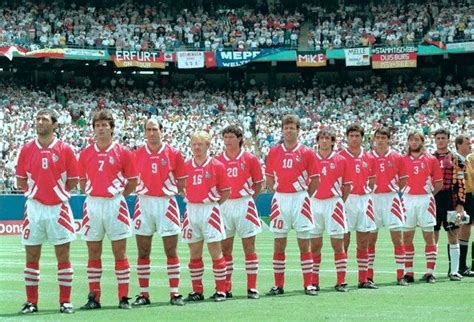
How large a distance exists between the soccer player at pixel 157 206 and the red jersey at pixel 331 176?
252 cm

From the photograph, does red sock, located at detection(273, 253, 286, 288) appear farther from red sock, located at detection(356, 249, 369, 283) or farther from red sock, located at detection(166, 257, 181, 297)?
red sock, located at detection(166, 257, 181, 297)

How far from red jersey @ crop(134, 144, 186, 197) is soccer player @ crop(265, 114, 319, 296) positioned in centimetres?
167

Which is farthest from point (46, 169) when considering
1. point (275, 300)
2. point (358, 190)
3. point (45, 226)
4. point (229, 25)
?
point (229, 25)

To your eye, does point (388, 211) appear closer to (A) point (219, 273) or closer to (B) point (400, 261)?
(B) point (400, 261)

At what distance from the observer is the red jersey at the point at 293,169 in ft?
45.3

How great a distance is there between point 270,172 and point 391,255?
8.44m

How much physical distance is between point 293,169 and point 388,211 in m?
2.68

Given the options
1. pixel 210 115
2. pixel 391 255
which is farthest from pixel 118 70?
pixel 391 255

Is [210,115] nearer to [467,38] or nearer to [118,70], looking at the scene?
[118,70]

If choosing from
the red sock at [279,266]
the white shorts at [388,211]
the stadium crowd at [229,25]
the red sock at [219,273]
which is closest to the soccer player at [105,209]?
the red sock at [219,273]

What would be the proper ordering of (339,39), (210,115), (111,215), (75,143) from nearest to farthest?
1. (111,215)
2. (75,143)
3. (210,115)
4. (339,39)

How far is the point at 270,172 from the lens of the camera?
14086mm

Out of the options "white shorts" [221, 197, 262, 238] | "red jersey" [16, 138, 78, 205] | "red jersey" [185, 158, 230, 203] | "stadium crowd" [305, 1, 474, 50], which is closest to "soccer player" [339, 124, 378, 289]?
"white shorts" [221, 197, 262, 238]

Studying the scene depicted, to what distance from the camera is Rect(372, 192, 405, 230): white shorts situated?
15.7 meters
